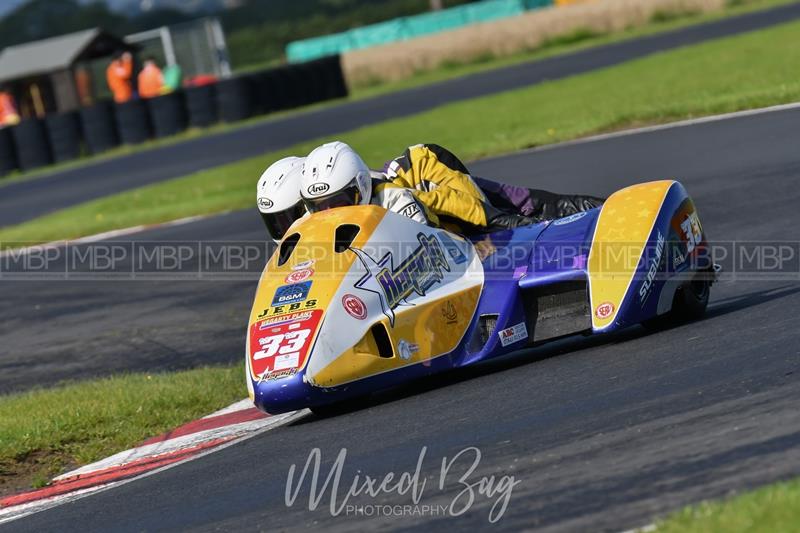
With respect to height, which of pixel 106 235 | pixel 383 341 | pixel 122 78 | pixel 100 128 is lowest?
pixel 106 235

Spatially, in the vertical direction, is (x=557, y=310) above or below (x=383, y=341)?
below

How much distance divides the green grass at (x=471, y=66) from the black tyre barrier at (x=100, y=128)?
0.23m

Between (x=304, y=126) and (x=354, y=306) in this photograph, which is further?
(x=304, y=126)

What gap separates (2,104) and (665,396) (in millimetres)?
35392

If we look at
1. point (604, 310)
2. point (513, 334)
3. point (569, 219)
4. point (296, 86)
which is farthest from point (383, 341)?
point (296, 86)

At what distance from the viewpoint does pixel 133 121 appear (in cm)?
3022

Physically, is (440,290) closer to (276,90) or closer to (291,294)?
(291,294)

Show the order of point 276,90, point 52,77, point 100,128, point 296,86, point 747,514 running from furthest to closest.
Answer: point 52,77
point 296,86
point 276,90
point 100,128
point 747,514

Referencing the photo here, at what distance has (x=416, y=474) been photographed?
5195 millimetres

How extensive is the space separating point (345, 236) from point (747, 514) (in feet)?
12.0

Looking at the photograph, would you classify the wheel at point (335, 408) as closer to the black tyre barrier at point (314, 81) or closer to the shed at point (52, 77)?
the black tyre barrier at point (314, 81)

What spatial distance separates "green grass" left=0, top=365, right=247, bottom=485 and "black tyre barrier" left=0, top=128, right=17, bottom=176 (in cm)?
2151

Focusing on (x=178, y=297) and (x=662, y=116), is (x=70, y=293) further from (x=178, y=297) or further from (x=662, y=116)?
(x=662, y=116)

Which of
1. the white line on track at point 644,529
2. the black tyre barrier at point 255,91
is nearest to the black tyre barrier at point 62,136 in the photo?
the black tyre barrier at point 255,91
